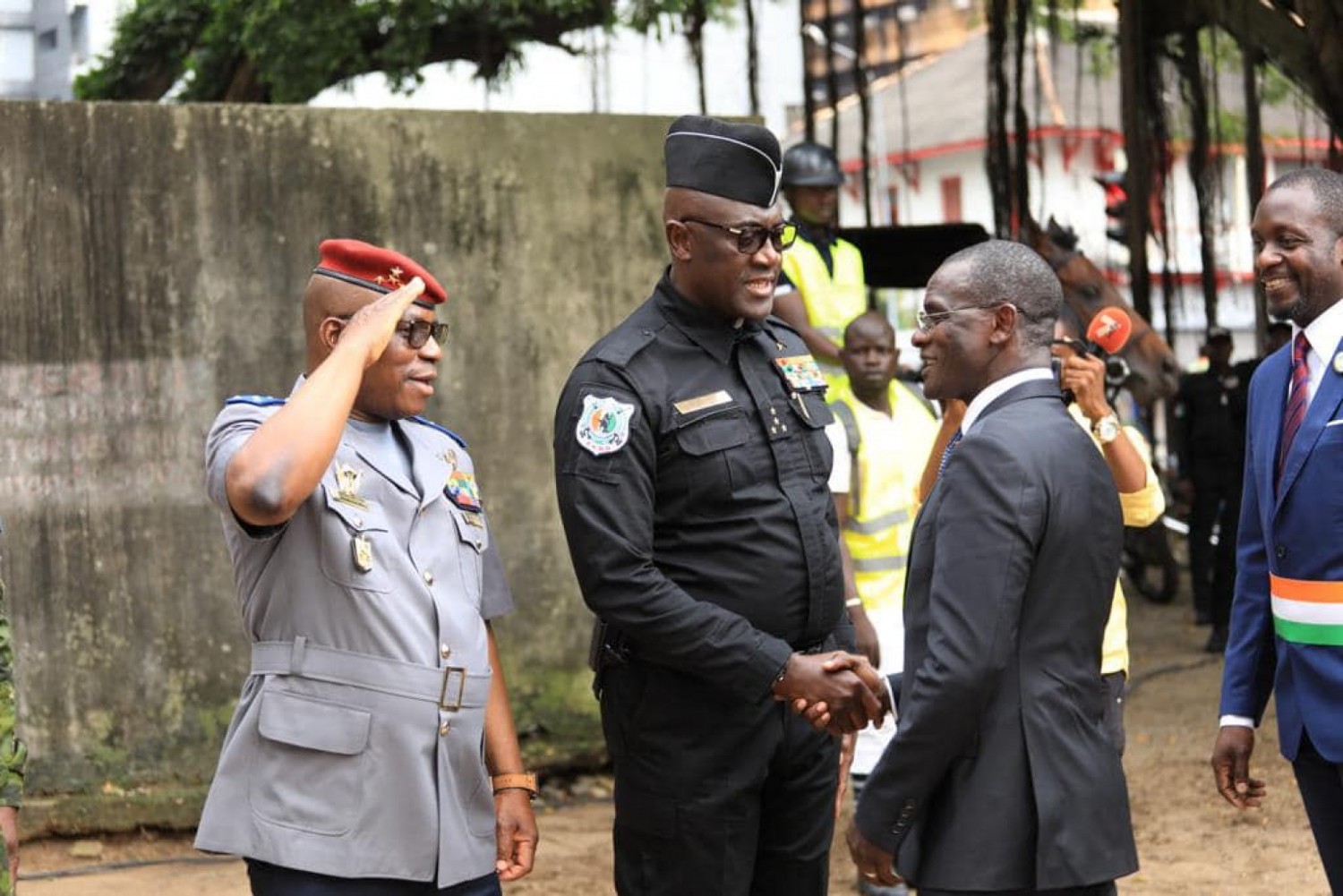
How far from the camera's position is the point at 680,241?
3670mm

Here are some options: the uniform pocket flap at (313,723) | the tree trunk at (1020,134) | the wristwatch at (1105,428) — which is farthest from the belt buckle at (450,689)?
the tree trunk at (1020,134)

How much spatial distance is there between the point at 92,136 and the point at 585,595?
12.8 ft

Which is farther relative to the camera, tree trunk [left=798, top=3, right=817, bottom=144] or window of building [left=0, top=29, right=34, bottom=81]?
tree trunk [left=798, top=3, right=817, bottom=144]

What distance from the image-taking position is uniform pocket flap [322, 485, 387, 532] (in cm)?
313

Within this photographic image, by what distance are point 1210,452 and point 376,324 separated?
1023 centimetres

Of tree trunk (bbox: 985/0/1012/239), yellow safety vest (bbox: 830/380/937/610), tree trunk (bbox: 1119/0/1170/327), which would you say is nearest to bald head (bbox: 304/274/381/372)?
yellow safety vest (bbox: 830/380/937/610)

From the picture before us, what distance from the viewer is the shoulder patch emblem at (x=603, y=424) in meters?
3.46

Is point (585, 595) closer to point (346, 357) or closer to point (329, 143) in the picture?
point (346, 357)

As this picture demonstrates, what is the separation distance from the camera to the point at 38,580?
21.4 ft

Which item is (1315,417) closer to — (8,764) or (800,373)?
(800,373)

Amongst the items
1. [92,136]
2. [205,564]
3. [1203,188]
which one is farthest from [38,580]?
[1203,188]

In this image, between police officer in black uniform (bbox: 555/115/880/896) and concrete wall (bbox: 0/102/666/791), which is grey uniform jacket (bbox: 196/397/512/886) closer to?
police officer in black uniform (bbox: 555/115/880/896)

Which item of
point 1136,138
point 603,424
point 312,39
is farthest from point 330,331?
point 312,39

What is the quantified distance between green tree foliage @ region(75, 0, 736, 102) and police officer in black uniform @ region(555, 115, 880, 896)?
1012 centimetres
